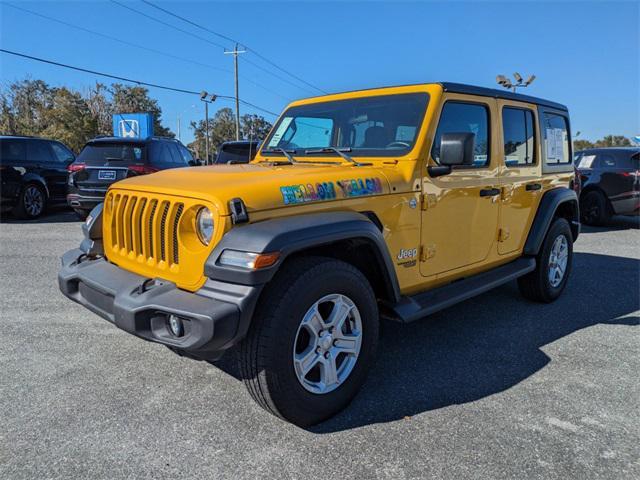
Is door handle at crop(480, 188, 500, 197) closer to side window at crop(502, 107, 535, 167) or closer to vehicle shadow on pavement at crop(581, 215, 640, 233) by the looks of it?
side window at crop(502, 107, 535, 167)

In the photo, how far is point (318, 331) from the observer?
257cm

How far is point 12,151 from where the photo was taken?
9.47 m

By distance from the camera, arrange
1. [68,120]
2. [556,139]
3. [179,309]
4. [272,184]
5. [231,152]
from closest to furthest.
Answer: [179,309]
[272,184]
[556,139]
[231,152]
[68,120]

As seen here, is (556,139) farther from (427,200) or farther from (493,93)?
(427,200)

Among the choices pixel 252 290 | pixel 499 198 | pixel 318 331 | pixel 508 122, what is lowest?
pixel 318 331

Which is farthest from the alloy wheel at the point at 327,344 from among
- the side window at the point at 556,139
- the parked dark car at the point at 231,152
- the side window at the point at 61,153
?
the side window at the point at 61,153

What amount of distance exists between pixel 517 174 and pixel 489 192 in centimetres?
58

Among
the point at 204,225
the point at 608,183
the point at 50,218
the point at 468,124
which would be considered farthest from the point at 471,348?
the point at 50,218

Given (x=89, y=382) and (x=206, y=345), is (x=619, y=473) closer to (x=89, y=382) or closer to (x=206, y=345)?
(x=206, y=345)

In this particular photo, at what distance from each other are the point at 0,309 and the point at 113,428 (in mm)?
2569

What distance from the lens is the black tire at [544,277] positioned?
4.58 meters

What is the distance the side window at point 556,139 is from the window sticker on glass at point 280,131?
248cm

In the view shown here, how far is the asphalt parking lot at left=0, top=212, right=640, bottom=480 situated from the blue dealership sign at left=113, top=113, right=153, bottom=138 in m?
28.2

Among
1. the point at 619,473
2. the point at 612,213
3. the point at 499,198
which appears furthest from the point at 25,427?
the point at 612,213
